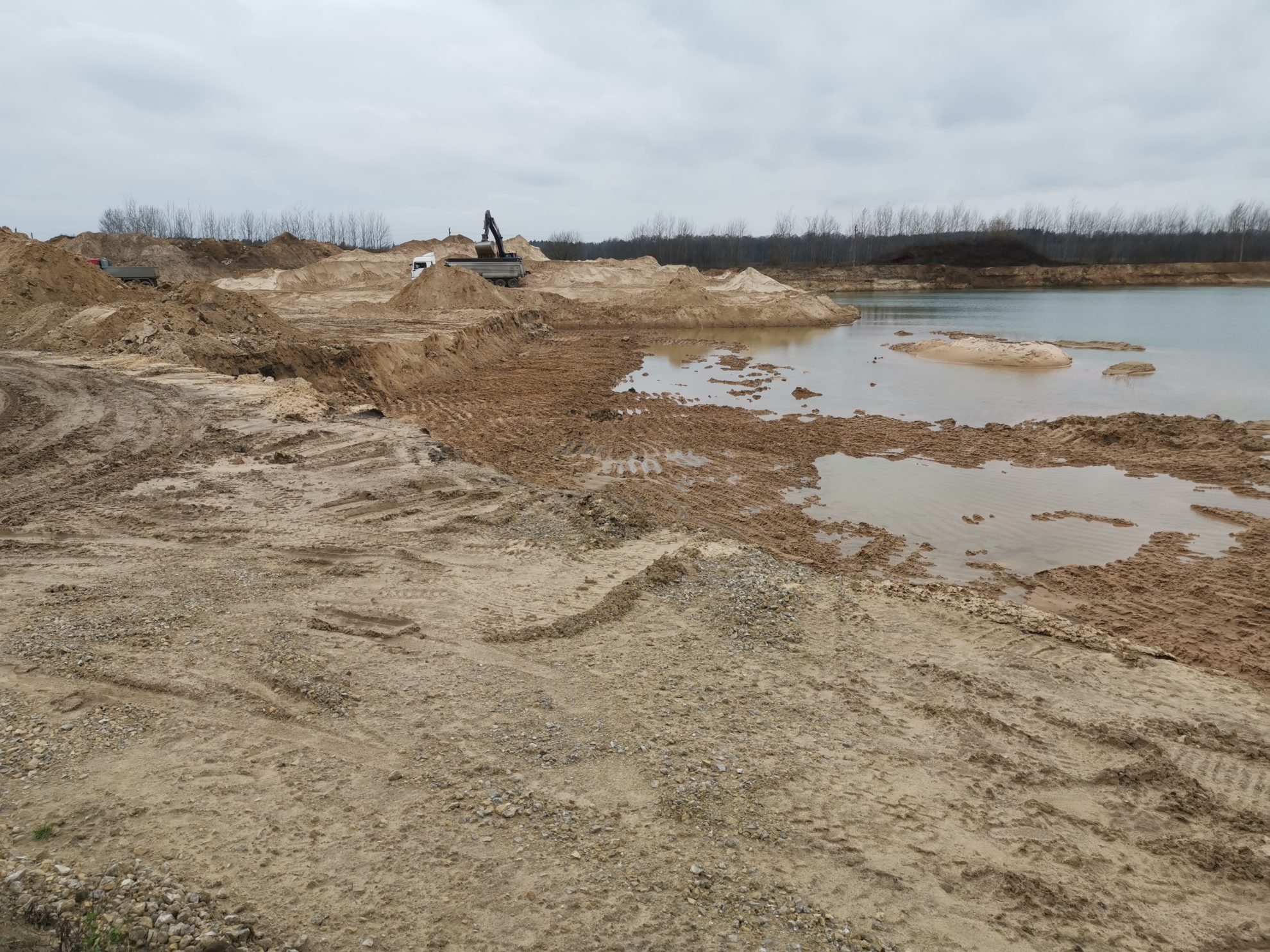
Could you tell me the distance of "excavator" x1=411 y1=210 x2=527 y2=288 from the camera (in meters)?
37.0

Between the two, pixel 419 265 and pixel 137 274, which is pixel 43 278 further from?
pixel 419 265

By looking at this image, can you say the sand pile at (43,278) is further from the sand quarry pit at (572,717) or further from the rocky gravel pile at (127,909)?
the rocky gravel pile at (127,909)

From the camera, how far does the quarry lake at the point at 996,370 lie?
1658 cm

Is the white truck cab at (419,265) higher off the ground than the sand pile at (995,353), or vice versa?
the white truck cab at (419,265)

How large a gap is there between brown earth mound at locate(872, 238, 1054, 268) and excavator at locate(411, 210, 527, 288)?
51.0 m

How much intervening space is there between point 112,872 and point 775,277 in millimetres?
68153

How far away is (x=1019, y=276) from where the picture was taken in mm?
67438

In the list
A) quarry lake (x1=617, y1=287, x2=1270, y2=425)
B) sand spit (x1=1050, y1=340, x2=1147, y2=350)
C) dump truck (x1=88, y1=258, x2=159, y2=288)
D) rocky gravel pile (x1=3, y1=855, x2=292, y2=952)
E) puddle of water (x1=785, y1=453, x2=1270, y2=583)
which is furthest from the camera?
sand spit (x1=1050, y1=340, x2=1147, y2=350)

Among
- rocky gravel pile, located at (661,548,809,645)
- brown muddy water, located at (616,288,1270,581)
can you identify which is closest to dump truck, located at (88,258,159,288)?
brown muddy water, located at (616,288,1270,581)

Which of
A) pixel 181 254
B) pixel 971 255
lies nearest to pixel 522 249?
pixel 181 254

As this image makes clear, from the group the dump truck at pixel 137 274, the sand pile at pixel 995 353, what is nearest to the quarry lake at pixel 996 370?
the sand pile at pixel 995 353

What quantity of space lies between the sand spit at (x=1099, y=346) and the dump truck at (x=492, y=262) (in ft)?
87.1

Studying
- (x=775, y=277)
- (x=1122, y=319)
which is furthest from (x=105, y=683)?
(x=775, y=277)

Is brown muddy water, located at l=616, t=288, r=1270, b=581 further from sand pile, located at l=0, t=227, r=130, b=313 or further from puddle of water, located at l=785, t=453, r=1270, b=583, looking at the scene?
sand pile, located at l=0, t=227, r=130, b=313
